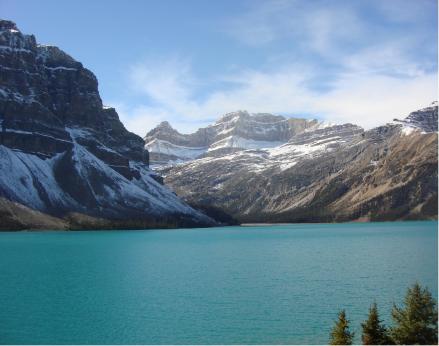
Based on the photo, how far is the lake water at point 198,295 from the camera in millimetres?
61875

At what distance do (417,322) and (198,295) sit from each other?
43.4 meters

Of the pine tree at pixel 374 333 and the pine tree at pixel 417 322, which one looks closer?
the pine tree at pixel 417 322

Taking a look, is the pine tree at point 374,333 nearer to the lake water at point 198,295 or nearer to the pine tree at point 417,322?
the pine tree at point 417,322

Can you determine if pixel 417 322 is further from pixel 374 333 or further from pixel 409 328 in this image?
pixel 374 333

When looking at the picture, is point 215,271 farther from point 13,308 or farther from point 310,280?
point 13,308

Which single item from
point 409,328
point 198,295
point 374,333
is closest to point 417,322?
point 409,328

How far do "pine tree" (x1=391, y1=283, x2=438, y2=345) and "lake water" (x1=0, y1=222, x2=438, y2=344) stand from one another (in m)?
13.5

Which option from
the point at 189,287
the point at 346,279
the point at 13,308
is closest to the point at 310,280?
the point at 346,279

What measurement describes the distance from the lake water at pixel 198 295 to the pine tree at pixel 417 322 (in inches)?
532

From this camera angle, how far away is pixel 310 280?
3755 inches

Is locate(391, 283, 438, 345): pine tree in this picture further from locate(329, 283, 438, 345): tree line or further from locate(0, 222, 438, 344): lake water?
locate(0, 222, 438, 344): lake water

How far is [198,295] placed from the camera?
83375mm

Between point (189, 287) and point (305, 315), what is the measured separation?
27599mm

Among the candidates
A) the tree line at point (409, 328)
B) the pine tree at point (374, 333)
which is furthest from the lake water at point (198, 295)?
the tree line at point (409, 328)
